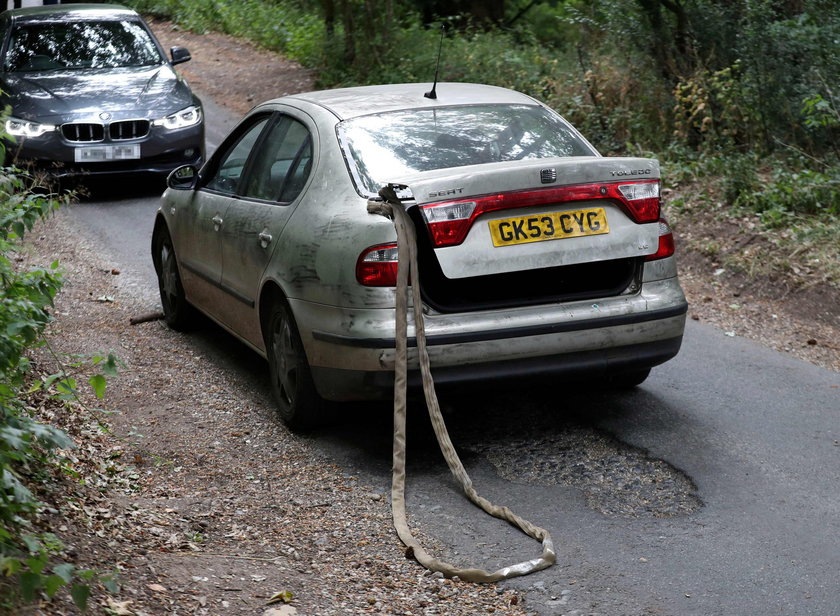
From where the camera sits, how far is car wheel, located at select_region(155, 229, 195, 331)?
307 inches

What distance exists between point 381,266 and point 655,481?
1618 mm

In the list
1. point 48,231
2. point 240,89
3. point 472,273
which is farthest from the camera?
point 240,89

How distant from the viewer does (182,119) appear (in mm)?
12250

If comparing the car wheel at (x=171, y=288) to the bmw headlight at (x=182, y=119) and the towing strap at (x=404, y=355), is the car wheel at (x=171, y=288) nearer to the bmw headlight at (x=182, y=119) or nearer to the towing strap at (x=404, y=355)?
the towing strap at (x=404, y=355)

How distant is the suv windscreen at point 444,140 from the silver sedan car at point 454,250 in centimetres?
1

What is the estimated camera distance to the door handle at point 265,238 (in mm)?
5877

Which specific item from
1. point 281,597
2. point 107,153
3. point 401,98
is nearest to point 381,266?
point 401,98

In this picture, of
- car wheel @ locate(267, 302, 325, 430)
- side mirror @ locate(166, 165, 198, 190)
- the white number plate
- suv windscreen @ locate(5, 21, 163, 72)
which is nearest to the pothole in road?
car wheel @ locate(267, 302, 325, 430)

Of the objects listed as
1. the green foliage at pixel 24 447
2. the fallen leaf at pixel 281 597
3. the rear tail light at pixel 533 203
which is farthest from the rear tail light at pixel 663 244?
the green foliage at pixel 24 447

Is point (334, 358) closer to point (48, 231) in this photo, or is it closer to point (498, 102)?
point (498, 102)

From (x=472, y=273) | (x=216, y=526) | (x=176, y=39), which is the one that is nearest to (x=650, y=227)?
(x=472, y=273)

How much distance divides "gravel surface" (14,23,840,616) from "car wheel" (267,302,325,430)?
140 millimetres

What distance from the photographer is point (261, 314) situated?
19.8 ft

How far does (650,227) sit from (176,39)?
22558 mm
